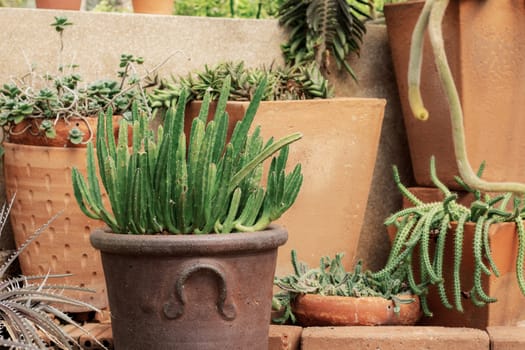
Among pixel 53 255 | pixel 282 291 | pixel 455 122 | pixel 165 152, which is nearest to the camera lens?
pixel 455 122

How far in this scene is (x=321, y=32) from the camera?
3.87 meters

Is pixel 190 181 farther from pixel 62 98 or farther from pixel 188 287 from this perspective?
pixel 62 98

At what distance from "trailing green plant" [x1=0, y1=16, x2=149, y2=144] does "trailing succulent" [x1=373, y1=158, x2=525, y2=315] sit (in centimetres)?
106

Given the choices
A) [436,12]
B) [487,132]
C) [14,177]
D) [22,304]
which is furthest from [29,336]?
[487,132]

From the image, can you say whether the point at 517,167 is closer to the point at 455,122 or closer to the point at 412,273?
the point at 412,273

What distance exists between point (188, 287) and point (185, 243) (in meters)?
0.13

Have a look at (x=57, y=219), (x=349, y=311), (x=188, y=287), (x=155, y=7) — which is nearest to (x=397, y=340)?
(x=349, y=311)

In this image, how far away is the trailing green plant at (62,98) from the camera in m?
3.22

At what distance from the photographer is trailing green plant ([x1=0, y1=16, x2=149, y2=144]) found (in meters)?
3.22

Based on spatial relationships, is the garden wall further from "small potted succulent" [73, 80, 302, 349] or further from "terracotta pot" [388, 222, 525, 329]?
"small potted succulent" [73, 80, 302, 349]

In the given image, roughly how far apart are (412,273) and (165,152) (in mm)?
1183

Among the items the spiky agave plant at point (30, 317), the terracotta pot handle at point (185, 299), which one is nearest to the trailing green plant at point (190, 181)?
the terracotta pot handle at point (185, 299)

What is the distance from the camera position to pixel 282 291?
136 inches

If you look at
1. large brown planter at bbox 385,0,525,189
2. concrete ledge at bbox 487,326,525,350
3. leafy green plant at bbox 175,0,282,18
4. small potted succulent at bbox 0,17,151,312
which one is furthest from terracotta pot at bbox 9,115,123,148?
leafy green plant at bbox 175,0,282,18
